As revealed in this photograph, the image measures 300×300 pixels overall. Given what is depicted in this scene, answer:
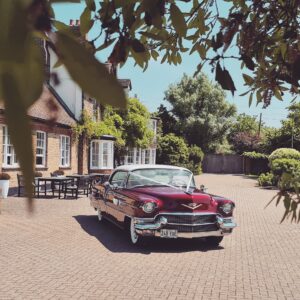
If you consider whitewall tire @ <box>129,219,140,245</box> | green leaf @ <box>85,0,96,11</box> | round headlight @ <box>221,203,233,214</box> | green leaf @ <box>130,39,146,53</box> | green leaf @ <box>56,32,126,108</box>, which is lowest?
whitewall tire @ <box>129,219,140,245</box>

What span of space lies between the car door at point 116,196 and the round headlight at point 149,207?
100 centimetres

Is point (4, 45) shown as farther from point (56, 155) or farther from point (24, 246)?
point (56, 155)

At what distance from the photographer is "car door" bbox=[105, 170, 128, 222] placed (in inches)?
363

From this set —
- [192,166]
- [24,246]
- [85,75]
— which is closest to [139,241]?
[24,246]

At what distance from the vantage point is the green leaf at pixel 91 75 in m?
0.60

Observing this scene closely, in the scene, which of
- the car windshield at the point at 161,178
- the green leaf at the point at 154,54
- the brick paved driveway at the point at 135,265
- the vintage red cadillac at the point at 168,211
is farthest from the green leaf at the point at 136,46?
the car windshield at the point at 161,178

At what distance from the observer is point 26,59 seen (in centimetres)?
57

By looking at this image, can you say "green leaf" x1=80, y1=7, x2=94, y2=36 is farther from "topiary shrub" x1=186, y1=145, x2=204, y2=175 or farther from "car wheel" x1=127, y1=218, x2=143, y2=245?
"topiary shrub" x1=186, y1=145, x2=204, y2=175

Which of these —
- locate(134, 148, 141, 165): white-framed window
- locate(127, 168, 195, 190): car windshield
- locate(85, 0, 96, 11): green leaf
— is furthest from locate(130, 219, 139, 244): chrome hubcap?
locate(134, 148, 141, 165): white-framed window

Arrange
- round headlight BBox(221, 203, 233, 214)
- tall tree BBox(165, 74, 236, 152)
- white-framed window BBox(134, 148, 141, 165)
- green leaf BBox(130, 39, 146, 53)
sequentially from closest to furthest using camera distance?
green leaf BBox(130, 39, 146, 53)
round headlight BBox(221, 203, 233, 214)
white-framed window BBox(134, 148, 141, 165)
tall tree BBox(165, 74, 236, 152)

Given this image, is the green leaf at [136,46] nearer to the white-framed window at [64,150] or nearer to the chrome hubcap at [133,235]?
the chrome hubcap at [133,235]

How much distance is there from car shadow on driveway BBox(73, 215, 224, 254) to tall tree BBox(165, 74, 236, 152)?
4203 centimetres

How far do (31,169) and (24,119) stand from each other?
2.5 inches

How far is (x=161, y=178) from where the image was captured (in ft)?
31.9
